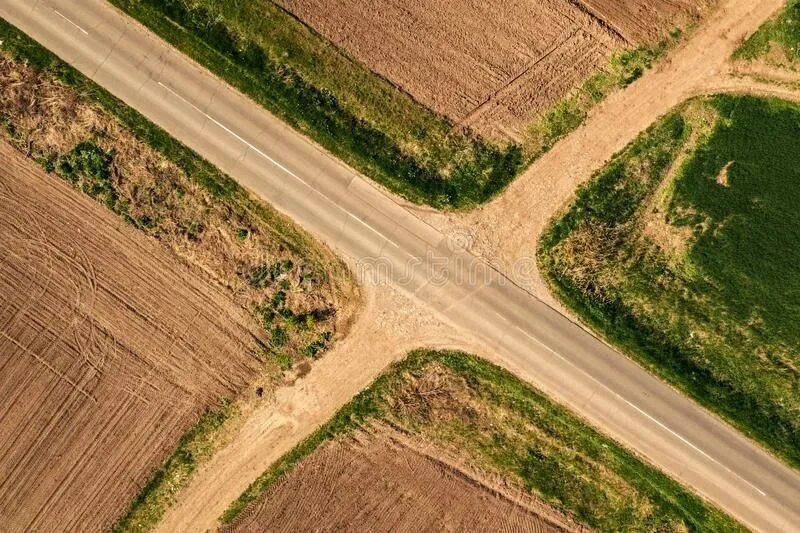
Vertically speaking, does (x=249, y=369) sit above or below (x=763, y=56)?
below

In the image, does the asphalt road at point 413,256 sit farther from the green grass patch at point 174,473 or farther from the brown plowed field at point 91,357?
the green grass patch at point 174,473

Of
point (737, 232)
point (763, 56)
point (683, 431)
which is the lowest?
point (683, 431)

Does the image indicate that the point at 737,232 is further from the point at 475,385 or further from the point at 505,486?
the point at 505,486

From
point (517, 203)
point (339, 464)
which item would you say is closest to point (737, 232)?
point (517, 203)

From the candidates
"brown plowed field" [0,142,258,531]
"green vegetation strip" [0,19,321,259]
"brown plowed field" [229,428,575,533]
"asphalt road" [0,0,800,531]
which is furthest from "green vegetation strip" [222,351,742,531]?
"green vegetation strip" [0,19,321,259]

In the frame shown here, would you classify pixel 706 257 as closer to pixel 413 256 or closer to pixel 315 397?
pixel 413 256

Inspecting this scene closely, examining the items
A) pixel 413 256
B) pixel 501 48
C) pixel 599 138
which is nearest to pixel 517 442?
pixel 413 256
